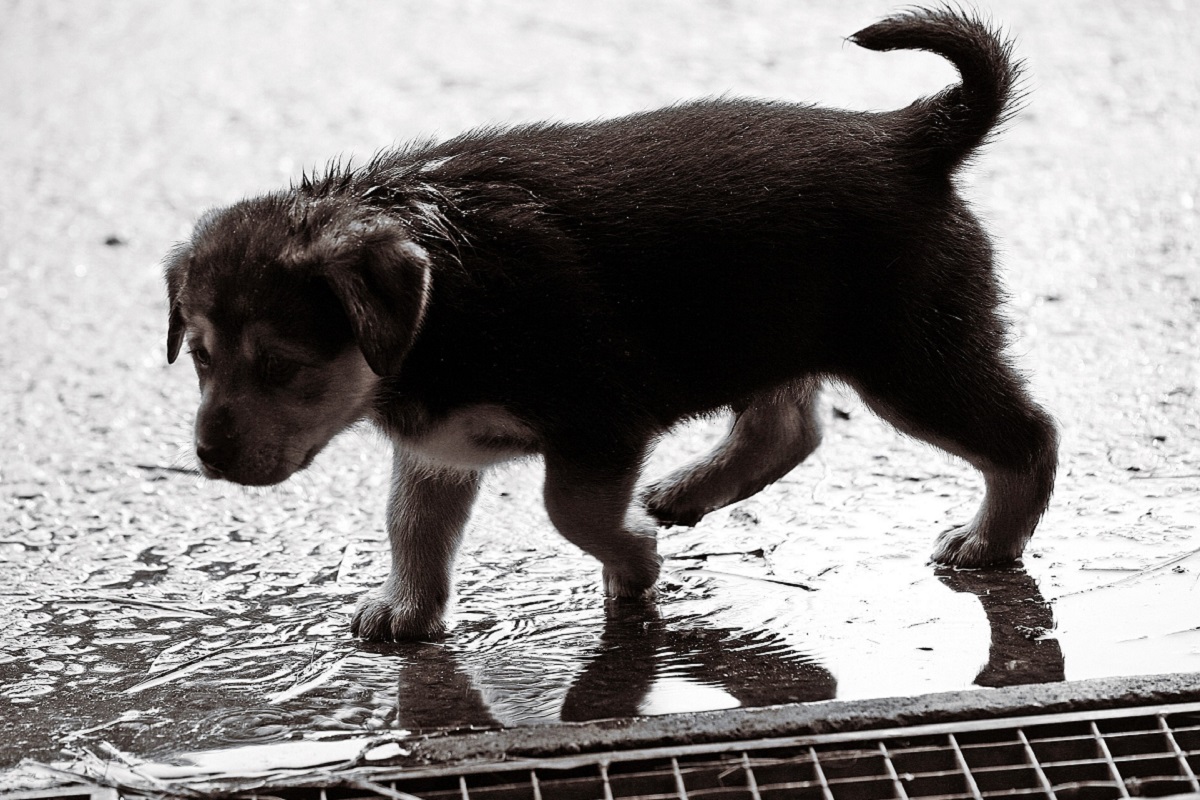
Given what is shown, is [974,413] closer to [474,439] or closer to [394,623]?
[474,439]

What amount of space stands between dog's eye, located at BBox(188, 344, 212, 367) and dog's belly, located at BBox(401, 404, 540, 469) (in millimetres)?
535

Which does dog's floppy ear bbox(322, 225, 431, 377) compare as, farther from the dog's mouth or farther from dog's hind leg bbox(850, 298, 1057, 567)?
dog's hind leg bbox(850, 298, 1057, 567)

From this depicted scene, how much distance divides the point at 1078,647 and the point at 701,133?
1.58 m

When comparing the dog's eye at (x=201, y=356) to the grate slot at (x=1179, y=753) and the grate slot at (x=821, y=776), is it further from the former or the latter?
the grate slot at (x=1179, y=753)

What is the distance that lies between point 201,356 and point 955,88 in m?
2.05

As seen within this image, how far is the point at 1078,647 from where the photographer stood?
380 cm

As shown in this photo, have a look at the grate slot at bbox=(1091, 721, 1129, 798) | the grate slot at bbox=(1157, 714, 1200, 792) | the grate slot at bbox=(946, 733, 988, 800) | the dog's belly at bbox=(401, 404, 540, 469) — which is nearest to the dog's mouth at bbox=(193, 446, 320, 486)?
the dog's belly at bbox=(401, 404, 540, 469)

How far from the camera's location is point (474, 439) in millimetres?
4027

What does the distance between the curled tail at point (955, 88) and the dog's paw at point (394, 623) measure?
1.75 m

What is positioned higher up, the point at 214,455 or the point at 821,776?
the point at 214,455

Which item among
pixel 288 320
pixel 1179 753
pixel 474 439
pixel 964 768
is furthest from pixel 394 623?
pixel 1179 753

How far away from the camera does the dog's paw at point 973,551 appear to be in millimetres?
4301

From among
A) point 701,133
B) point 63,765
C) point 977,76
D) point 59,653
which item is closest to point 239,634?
point 59,653

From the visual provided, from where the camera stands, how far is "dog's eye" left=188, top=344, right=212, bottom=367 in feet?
12.5
